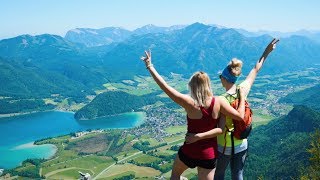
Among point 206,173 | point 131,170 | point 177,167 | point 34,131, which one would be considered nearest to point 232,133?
point 206,173

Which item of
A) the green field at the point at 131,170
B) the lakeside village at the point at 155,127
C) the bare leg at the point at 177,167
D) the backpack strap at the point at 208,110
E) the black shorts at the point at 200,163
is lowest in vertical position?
the lakeside village at the point at 155,127

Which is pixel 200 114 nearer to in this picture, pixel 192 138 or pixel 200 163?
pixel 192 138

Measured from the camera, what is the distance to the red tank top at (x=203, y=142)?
816cm

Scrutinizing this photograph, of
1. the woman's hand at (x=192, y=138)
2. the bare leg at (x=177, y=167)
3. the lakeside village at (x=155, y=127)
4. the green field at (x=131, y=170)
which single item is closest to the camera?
the woman's hand at (x=192, y=138)

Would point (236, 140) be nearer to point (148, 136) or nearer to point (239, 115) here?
point (239, 115)

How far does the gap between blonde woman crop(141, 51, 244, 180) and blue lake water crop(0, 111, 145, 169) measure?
119 meters

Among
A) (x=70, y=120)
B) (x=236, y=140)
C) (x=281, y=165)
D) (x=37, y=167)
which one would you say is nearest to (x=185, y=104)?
(x=236, y=140)

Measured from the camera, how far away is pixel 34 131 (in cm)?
16850

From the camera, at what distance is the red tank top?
26.8 ft

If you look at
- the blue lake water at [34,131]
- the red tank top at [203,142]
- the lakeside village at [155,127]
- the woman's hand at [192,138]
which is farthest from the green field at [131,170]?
the woman's hand at [192,138]

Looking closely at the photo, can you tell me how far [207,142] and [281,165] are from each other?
83469 mm

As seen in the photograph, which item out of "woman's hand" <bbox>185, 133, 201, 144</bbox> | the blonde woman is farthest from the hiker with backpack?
"woman's hand" <bbox>185, 133, 201, 144</bbox>

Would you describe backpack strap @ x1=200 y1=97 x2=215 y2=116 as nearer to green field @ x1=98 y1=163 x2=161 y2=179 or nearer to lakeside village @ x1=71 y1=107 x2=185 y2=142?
green field @ x1=98 y1=163 x2=161 y2=179

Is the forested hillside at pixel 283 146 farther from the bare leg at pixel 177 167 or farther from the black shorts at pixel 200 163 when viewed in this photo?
the black shorts at pixel 200 163
